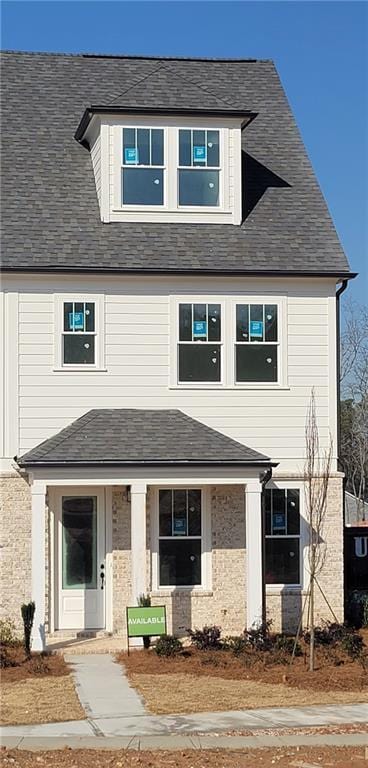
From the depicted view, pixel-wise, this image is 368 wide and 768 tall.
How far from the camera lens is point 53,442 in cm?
1928

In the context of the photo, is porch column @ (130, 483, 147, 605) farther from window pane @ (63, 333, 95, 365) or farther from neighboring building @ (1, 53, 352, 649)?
window pane @ (63, 333, 95, 365)

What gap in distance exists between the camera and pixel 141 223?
20.9 m

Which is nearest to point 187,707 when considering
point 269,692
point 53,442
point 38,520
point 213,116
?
point 269,692

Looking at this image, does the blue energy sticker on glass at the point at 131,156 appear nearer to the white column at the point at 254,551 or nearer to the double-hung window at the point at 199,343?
the double-hung window at the point at 199,343

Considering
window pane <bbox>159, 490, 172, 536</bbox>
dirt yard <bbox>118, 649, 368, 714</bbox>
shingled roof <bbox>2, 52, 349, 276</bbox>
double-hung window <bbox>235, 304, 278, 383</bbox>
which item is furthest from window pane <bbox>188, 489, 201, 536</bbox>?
shingled roof <bbox>2, 52, 349, 276</bbox>

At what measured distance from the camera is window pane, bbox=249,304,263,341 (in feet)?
67.1

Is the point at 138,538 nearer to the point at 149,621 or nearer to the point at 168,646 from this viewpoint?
the point at 149,621

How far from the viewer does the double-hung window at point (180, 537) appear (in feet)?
65.6

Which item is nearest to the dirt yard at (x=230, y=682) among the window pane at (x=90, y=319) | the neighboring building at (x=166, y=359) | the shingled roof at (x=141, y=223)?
the neighboring building at (x=166, y=359)

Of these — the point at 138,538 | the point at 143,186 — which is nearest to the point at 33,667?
the point at 138,538

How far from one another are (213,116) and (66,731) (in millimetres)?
11821

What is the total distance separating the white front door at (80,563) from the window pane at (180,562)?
1008mm

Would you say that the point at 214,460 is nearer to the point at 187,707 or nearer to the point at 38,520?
the point at 38,520

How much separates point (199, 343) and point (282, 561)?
3.96m
